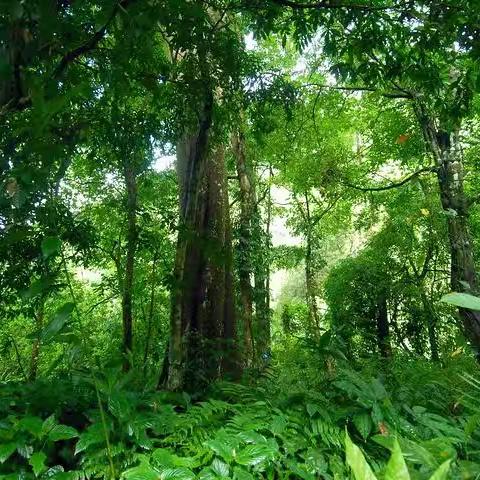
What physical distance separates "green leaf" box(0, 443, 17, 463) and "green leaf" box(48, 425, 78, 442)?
0.41ft

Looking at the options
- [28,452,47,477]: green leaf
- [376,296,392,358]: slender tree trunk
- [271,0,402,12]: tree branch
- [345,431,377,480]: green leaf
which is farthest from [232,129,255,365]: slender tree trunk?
[345,431,377,480]: green leaf

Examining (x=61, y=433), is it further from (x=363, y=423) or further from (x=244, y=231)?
(x=244, y=231)

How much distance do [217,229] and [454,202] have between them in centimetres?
354

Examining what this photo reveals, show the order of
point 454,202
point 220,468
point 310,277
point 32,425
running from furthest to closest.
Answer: point 310,277
point 454,202
point 32,425
point 220,468

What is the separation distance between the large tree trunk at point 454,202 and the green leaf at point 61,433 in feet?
16.8

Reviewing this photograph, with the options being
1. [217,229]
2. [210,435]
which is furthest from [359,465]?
[217,229]

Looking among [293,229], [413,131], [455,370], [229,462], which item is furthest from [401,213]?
[229,462]

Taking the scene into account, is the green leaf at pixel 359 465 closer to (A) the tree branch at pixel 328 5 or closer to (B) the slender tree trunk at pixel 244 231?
(A) the tree branch at pixel 328 5

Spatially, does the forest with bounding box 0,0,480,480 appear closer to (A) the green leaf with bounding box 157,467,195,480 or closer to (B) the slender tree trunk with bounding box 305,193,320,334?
(A) the green leaf with bounding box 157,467,195,480

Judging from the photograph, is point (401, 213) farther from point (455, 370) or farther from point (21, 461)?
point (21, 461)

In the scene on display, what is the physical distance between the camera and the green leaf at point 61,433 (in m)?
1.67

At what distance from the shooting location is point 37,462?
157 centimetres

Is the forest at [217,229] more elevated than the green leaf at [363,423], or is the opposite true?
the forest at [217,229]

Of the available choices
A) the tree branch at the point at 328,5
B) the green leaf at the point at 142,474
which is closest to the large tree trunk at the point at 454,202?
the tree branch at the point at 328,5
